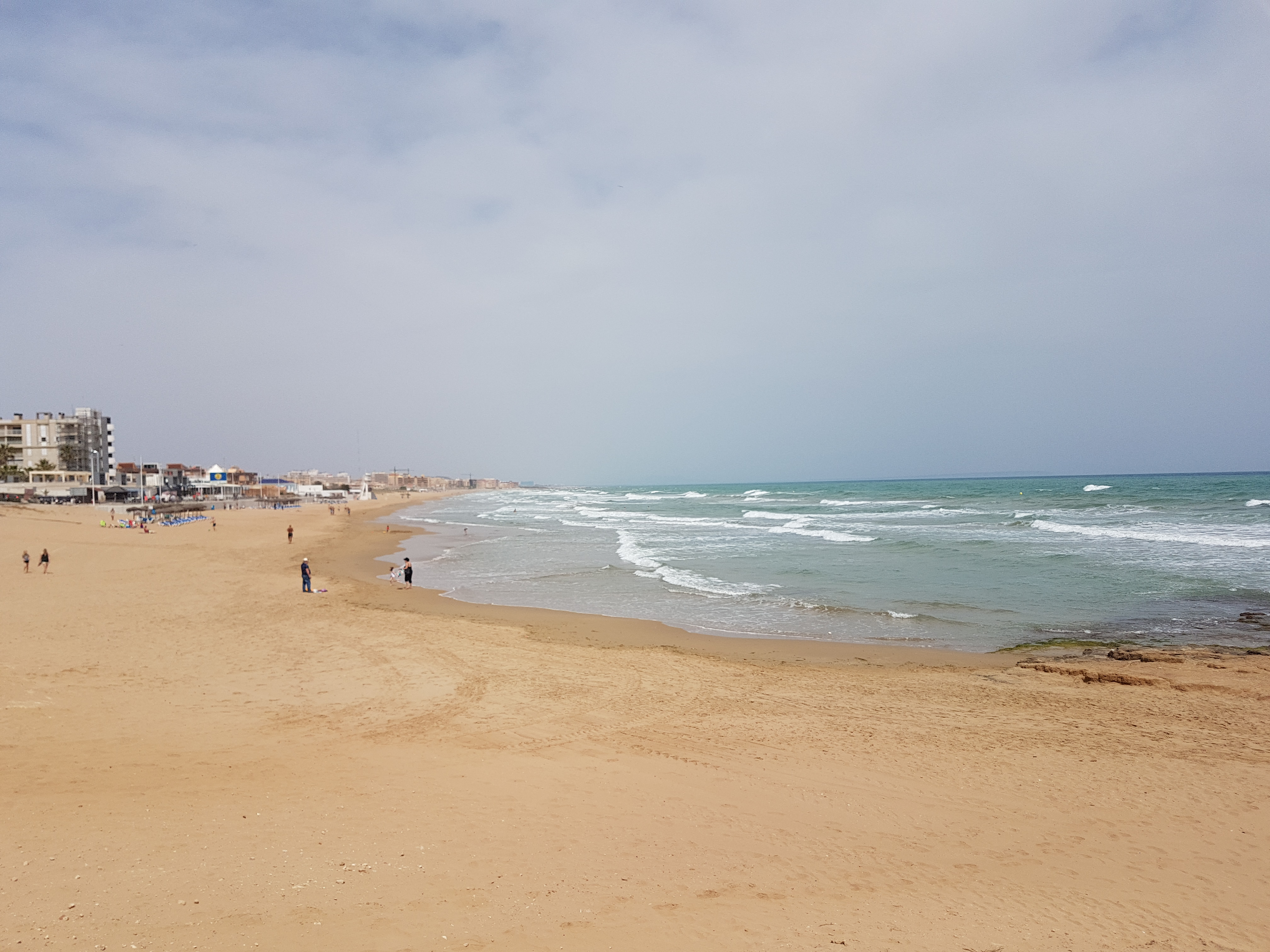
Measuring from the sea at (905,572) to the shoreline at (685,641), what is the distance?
483 millimetres

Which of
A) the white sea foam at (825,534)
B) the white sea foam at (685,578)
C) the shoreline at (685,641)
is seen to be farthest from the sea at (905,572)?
the shoreline at (685,641)

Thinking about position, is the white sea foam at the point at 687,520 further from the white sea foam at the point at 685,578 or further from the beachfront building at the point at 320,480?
the beachfront building at the point at 320,480

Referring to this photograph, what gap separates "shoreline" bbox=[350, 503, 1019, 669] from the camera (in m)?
12.4

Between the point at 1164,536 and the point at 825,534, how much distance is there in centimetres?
1410

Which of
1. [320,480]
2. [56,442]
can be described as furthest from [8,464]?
[320,480]

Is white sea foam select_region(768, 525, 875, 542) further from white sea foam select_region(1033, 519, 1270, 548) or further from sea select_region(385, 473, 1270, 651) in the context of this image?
white sea foam select_region(1033, 519, 1270, 548)

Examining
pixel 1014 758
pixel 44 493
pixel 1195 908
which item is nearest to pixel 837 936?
pixel 1195 908

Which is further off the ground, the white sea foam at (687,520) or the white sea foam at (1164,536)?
the white sea foam at (1164,536)

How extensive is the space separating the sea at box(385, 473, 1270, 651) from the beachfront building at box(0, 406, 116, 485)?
72122 millimetres

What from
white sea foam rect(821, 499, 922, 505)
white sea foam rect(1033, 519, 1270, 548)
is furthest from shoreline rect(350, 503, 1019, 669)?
white sea foam rect(821, 499, 922, 505)

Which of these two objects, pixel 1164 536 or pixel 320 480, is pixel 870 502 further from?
pixel 320 480

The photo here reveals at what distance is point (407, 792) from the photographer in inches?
244

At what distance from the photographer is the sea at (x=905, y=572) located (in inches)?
587

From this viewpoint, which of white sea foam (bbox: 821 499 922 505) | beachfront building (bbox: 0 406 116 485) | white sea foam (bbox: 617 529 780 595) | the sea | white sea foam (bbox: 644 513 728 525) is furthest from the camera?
beachfront building (bbox: 0 406 116 485)
